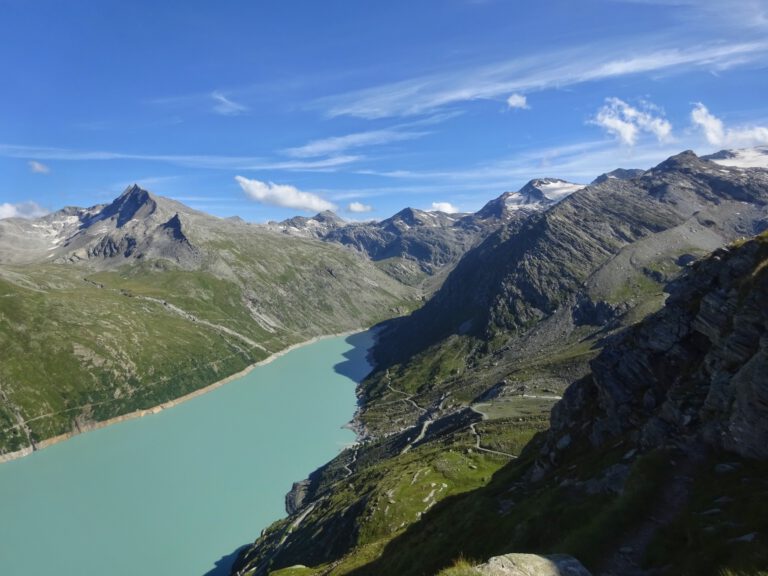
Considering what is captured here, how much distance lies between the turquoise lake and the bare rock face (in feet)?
316

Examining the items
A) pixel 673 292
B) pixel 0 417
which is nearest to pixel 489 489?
pixel 673 292

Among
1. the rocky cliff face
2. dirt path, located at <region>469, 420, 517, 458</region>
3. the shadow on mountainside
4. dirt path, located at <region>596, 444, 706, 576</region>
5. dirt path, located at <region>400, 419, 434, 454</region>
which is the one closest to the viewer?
dirt path, located at <region>596, 444, 706, 576</region>

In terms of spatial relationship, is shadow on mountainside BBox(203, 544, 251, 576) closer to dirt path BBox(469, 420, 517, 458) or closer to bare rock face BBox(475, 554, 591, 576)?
dirt path BBox(469, 420, 517, 458)

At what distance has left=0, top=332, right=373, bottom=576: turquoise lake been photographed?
102750mm

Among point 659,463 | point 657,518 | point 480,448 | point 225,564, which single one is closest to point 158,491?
point 225,564

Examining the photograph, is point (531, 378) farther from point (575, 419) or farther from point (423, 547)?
point (423, 547)

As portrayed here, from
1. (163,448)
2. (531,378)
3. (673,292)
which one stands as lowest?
(531,378)

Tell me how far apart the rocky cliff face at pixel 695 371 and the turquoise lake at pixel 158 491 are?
3374 inches

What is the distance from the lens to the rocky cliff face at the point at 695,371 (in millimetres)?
27047

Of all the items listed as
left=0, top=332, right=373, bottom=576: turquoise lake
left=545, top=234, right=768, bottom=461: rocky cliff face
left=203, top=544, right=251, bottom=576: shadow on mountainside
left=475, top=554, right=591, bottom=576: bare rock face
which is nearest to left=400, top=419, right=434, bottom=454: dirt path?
left=0, top=332, right=373, bottom=576: turquoise lake

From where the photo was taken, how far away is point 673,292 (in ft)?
144

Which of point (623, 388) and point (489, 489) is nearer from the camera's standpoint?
point (623, 388)

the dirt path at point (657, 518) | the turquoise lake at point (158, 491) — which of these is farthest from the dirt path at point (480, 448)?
the dirt path at point (657, 518)

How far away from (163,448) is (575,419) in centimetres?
15214
